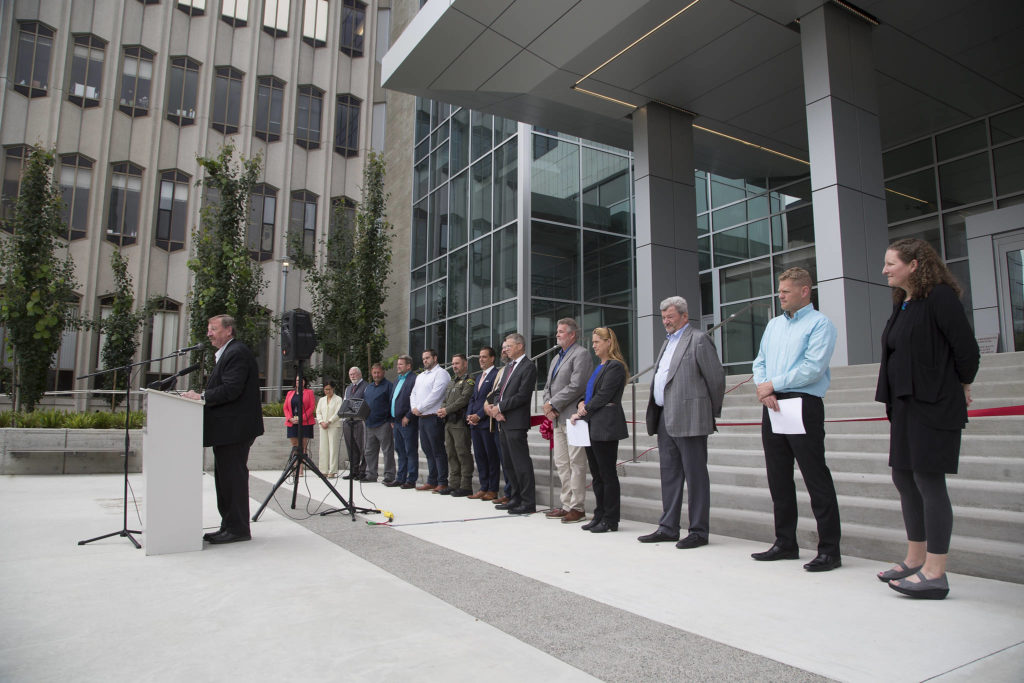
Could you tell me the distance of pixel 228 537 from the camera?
16.9ft

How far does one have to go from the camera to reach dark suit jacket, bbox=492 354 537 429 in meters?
6.80

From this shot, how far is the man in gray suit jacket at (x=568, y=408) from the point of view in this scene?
6.22 m

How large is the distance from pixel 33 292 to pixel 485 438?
11063mm

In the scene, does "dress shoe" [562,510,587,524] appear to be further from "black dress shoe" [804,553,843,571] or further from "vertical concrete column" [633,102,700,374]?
"vertical concrete column" [633,102,700,374]

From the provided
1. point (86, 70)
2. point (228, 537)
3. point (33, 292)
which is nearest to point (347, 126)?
point (86, 70)

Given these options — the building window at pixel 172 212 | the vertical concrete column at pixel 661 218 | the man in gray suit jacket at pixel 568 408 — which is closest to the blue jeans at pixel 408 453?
the man in gray suit jacket at pixel 568 408

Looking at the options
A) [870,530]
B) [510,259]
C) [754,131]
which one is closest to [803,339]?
[870,530]

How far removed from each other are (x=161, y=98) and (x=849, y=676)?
2694 centimetres

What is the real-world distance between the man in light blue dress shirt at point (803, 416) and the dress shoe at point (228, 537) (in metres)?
3.89

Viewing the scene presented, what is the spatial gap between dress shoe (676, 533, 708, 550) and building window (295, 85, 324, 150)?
24.7 metres

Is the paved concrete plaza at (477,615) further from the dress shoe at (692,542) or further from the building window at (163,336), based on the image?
the building window at (163,336)

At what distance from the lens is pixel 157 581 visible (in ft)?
12.9

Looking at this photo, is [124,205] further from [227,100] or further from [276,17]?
[276,17]

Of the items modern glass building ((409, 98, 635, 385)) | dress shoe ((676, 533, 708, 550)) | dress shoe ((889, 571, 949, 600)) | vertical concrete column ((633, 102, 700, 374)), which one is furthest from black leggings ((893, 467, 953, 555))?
modern glass building ((409, 98, 635, 385))
